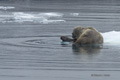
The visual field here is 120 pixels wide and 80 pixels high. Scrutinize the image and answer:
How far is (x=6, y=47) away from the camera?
59.0 feet

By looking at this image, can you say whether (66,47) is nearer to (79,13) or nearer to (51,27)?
(51,27)

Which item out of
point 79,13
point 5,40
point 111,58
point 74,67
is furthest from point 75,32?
point 79,13

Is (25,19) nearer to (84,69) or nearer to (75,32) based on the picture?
(75,32)

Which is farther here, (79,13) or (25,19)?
(79,13)

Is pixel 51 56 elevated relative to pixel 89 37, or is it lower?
lower

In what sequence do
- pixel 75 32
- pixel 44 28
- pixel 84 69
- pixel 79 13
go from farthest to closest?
pixel 79 13 < pixel 44 28 < pixel 75 32 < pixel 84 69

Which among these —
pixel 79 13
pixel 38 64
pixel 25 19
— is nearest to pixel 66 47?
pixel 38 64

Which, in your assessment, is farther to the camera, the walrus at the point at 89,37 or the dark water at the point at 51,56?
the walrus at the point at 89,37

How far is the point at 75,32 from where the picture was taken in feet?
63.3

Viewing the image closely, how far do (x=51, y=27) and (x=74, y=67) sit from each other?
10.6 metres

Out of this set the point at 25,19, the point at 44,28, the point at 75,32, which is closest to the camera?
the point at 75,32

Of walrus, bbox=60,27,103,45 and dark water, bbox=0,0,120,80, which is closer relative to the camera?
dark water, bbox=0,0,120,80

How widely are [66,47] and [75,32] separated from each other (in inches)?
53.2

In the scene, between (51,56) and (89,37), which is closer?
(51,56)
